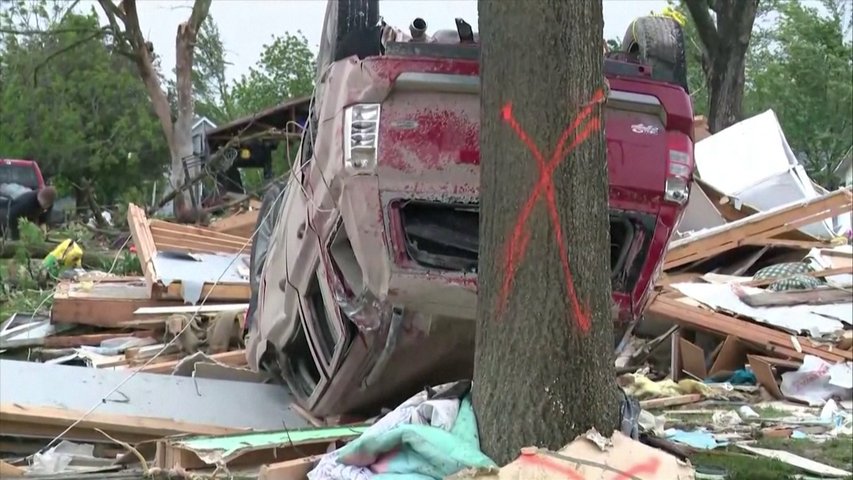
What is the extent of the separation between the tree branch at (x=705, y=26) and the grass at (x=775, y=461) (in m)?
12.4

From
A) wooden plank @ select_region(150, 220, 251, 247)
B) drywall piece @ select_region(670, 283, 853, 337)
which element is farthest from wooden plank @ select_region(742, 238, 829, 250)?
wooden plank @ select_region(150, 220, 251, 247)

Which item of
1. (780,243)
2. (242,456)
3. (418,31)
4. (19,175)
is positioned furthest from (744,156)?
(19,175)

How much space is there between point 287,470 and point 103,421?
2.15 metres

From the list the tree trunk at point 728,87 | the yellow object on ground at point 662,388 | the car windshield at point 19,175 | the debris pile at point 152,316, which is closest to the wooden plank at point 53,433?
the debris pile at point 152,316

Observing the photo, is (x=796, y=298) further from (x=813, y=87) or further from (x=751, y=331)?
(x=813, y=87)

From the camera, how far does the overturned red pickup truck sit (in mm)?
4621

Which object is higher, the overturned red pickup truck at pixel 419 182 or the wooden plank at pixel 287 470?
the overturned red pickup truck at pixel 419 182

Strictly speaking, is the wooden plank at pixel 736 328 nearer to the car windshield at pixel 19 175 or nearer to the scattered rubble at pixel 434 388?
the scattered rubble at pixel 434 388

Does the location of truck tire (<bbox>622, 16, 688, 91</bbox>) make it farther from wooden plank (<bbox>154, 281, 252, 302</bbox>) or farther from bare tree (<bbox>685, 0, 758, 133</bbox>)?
bare tree (<bbox>685, 0, 758, 133</bbox>)

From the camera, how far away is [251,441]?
4.78 metres

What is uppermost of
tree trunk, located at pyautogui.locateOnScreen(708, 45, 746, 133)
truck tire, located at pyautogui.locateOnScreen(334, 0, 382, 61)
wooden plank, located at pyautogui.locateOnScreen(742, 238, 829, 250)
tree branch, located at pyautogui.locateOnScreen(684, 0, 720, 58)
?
tree branch, located at pyautogui.locateOnScreen(684, 0, 720, 58)

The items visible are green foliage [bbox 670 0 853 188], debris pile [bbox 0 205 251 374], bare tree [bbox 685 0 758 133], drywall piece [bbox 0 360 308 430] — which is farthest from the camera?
green foliage [bbox 670 0 853 188]

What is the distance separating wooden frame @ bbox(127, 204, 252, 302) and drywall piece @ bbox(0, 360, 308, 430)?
2956 millimetres

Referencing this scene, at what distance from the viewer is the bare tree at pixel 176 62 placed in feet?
75.2
